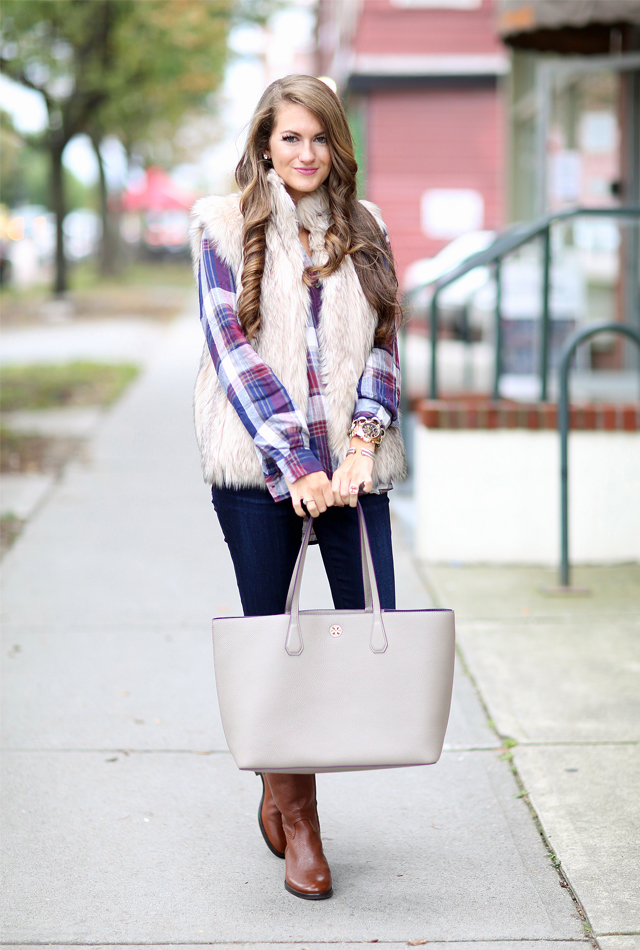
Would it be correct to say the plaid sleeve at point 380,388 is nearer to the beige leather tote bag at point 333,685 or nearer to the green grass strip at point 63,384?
the beige leather tote bag at point 333,685

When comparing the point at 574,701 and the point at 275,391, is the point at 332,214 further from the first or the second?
the point at 574,701

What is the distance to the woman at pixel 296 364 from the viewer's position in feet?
8.54

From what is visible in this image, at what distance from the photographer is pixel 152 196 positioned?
4234 centimetres

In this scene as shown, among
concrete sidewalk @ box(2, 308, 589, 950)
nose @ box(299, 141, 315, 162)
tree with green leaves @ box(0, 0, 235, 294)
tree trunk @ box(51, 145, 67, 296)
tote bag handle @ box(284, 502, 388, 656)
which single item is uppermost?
tree with green leaves @ box(0, 0, 235, 294)

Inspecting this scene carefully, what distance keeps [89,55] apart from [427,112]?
567cm

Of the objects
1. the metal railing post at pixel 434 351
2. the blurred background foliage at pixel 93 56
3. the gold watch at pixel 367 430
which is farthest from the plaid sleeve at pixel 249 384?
the blurred background foliage at pixel 93 56

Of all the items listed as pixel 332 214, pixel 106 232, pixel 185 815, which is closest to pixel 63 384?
pixel 185 815

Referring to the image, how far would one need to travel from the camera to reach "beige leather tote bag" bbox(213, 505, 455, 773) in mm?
2488

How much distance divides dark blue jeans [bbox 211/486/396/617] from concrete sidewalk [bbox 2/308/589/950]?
0.70m

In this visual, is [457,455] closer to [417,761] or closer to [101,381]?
[417,761]

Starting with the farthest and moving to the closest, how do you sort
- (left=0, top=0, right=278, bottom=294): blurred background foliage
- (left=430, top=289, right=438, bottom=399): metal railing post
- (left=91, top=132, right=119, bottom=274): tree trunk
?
(left=91, top=132, right=119, bottom=274): tree trunk, (left=0, top=0, right=278, bottom=294): blurred background foliage, (left=430, top=289, right=438, bottom=399): metal railing post

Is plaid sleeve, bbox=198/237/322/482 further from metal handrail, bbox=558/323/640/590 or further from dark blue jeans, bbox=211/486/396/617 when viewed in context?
metal handrail, bbox=558/323/640/590

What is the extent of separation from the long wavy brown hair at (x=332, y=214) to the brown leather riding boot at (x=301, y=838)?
3.48ft

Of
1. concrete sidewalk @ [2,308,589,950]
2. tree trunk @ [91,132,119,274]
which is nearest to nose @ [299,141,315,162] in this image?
concrete sidewalk @ [2,308,589,950]
